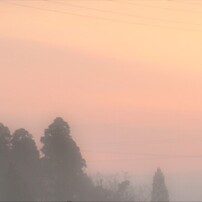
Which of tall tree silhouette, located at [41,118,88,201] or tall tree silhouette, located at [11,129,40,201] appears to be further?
tall tree silhouette, located at [11,129,40,201]

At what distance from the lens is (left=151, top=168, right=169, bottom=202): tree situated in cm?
5667

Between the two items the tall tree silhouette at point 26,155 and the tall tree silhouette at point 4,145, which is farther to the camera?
the tall tree silhouette at point 26,155

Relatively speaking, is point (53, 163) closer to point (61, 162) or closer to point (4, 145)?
point (61, 162)

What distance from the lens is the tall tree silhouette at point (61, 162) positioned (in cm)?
5491

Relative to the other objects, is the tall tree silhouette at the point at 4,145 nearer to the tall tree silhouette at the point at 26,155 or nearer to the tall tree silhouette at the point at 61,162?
the tall tree silhouette at the point at 26,155

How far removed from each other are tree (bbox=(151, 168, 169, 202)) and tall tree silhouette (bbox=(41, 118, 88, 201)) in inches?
206

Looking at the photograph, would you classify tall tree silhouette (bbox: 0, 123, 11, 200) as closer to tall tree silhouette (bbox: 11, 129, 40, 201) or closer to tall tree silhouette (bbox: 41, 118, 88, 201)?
tall tree silhouette (bbox: 11, 129, 40, 201)

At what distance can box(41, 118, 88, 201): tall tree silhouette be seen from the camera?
54.9 meters

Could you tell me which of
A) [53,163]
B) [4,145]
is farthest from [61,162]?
[4,145]

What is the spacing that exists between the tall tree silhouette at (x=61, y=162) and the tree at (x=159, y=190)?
17.2 feet

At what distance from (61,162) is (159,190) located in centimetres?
741

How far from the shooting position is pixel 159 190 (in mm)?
58219

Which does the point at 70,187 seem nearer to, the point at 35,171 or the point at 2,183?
the point at 35,171

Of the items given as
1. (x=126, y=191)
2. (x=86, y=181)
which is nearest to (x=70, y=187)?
(x=86, y=181)
